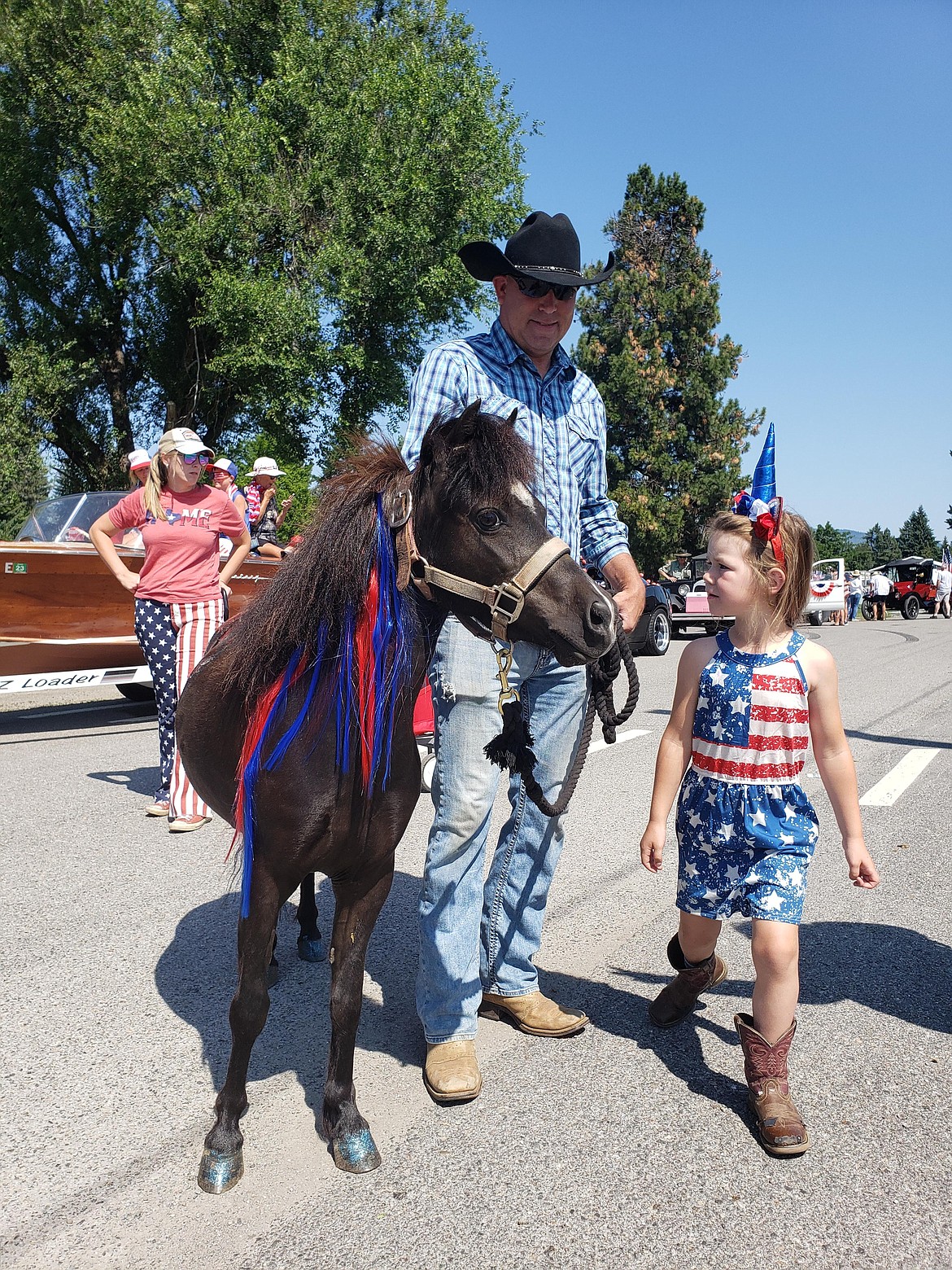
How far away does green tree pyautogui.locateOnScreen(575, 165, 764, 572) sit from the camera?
34.5m

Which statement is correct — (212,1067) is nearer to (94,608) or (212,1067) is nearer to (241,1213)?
(241,1213)

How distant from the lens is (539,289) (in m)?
2.79

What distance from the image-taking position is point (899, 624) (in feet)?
97.6

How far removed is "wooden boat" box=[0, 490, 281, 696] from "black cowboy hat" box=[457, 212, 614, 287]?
6546 millimetres

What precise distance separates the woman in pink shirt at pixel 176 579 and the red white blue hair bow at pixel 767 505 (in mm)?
3681

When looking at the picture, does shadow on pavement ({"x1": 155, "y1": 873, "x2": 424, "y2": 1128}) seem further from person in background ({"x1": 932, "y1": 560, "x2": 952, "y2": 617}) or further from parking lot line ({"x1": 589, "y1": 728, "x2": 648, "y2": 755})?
person in background ({"x1": 932, "y1": 560, "x2": 952, "y2": 617})

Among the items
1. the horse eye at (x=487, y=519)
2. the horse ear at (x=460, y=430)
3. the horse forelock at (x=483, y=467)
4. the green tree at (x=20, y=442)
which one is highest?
the green tree at (x=20, y=442)

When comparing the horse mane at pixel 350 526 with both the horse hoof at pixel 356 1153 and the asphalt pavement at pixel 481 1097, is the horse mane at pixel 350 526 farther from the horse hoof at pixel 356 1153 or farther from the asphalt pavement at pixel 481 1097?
the asphalt pavement at pixel 481 1097

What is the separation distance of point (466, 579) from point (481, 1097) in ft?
5.03

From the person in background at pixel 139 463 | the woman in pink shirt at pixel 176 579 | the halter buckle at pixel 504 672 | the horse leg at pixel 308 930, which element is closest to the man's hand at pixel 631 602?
the halter buckle at pixel 504 672

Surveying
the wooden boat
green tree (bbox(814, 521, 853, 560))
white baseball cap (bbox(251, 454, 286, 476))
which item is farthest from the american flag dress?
green tree (bbox(814, 521, 853, 560))

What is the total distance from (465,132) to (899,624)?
20.0 metres

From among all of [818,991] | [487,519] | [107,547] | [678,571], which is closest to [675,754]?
[487,519]

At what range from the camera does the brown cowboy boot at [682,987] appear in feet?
9.84
